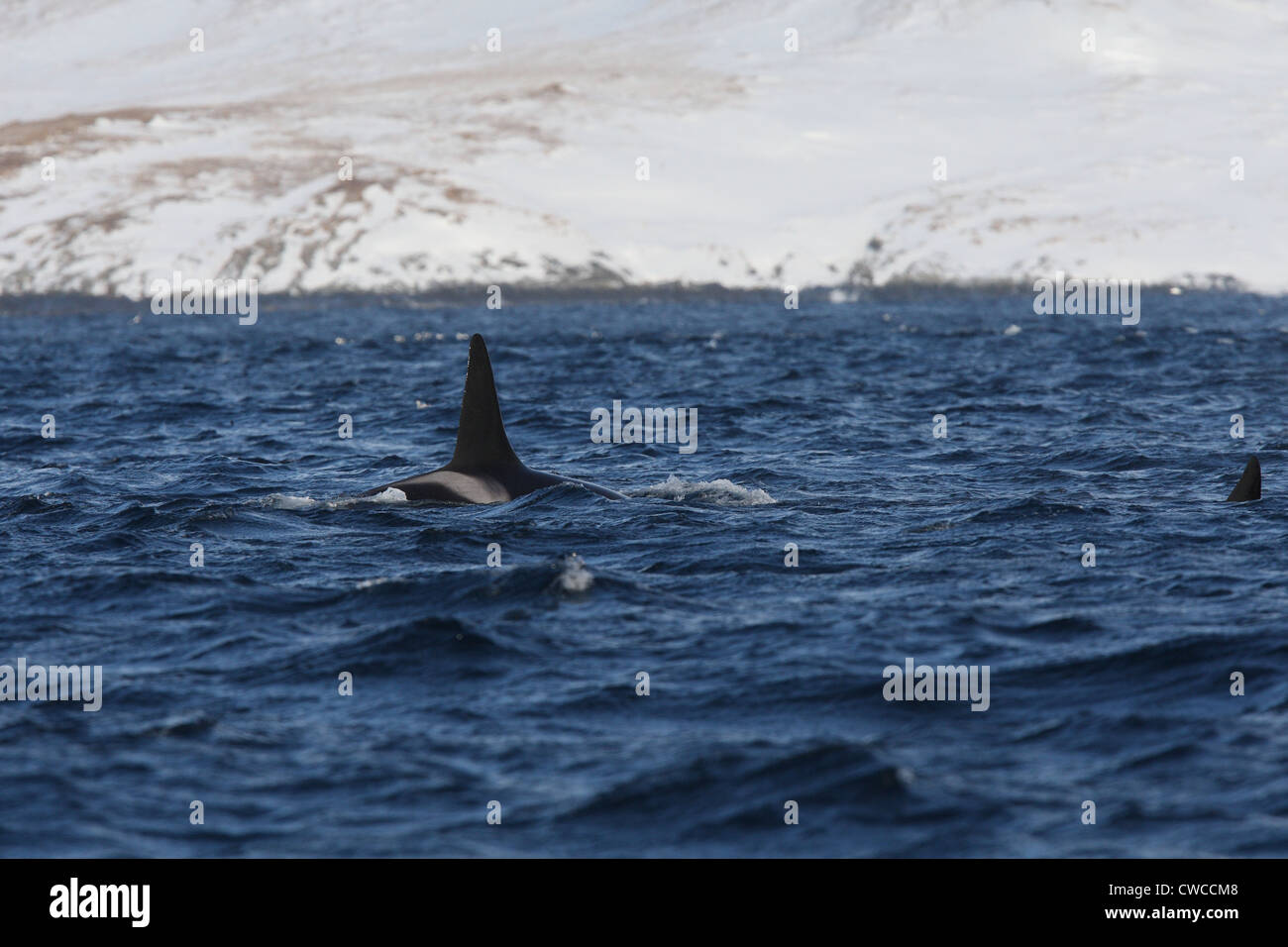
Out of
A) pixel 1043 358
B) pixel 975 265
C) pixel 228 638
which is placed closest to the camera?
pixel 228 638

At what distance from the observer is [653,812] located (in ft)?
34.9

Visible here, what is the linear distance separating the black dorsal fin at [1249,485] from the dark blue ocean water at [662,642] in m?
0.32

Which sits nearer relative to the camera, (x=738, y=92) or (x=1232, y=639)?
(x=1232, y=639)

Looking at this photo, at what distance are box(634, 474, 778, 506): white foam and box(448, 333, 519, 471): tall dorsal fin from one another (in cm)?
220

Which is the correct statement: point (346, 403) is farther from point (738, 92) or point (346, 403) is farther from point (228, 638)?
point (738, 92)

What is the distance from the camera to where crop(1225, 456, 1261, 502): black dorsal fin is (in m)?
21.6

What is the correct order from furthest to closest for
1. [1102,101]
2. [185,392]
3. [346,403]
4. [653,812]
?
[1102,101], [185,392], [346,403], [653,812]

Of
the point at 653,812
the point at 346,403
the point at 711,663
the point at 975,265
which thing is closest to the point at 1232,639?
the point at 711,663

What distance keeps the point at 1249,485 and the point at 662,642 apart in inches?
421

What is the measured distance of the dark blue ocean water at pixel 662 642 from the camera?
10562mm

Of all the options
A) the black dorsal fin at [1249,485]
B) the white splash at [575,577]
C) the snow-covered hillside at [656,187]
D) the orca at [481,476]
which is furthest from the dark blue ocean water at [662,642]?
the snow-covered hillside at [656,187]

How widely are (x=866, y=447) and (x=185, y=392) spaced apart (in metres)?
22.0

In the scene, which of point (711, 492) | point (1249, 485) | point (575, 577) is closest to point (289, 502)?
point (711, 492)

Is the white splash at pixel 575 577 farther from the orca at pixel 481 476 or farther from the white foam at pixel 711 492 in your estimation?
the white foam at pixel 711 492
